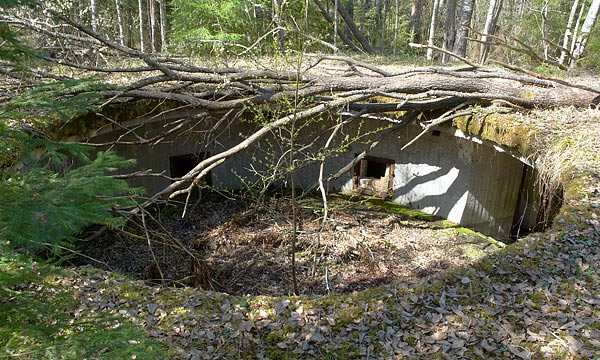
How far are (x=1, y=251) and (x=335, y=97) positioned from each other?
20.1 feet

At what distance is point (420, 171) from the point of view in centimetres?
1013

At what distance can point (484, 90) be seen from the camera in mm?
7344

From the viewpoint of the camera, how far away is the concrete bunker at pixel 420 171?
9.10 meters

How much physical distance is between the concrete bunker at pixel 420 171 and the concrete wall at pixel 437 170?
20 mm

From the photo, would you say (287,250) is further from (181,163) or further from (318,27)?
(318,27)

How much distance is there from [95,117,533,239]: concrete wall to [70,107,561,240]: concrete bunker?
0.02m

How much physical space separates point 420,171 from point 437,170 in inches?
16.7

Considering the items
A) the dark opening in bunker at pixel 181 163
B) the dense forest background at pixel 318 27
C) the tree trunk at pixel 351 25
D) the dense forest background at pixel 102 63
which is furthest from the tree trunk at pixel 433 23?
the dark opening in bunker at pixel 181 163

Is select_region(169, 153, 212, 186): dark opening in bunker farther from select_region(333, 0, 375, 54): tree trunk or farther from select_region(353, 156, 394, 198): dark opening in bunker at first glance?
select_region(333, 0, 375, 54): tree trunk

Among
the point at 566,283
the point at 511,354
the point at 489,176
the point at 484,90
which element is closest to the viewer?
the point at 511,354

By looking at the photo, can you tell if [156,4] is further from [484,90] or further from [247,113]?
[484,90]

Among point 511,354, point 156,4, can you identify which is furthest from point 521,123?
point 156,4

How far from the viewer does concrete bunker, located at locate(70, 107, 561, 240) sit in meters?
9.10

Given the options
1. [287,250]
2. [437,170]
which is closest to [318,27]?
[437,170]
